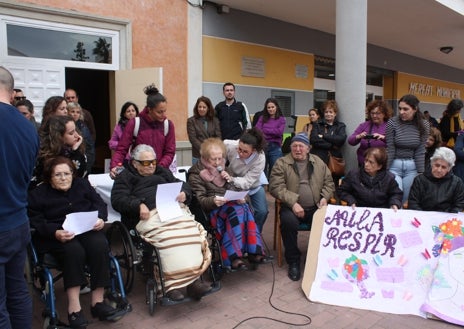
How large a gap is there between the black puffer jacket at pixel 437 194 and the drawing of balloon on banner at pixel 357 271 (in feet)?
2.54

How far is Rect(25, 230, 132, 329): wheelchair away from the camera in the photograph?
2.54m

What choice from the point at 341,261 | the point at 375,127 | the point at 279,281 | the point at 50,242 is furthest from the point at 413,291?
the point at 50,242

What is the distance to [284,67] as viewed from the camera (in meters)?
8.95

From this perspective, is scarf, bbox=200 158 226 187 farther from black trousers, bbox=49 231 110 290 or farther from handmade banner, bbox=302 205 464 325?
black trousers, bbox=49 231 110 290

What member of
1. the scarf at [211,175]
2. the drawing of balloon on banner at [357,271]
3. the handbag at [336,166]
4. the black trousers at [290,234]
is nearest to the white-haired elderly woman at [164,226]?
the scarf at [211,175]

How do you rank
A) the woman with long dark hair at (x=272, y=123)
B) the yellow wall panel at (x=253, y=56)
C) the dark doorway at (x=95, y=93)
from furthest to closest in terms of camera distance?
the dark doorway at (x=95, y=93)
the yellow wall panel at (x=253, y=56)
the woman with long dark hair at (x=272, y=123)

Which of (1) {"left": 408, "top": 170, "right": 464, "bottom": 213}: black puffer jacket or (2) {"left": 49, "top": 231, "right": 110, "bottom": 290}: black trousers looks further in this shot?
(1) {"left": 408, "top": 170, "right": 464, "bottom": 213}: black puffer jacket

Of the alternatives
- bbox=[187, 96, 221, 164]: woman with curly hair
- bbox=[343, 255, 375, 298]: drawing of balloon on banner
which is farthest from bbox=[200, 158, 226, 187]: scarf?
bbox=[187, 96, 221, 164]: woman with curly hair

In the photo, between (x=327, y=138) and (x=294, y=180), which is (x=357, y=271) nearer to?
(x=294, y=180)

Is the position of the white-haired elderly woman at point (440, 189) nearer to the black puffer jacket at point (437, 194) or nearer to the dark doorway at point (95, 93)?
the black puffer jacket at point (437, 194)

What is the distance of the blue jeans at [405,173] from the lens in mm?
4141

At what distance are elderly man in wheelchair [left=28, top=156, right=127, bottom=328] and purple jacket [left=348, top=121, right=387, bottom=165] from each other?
304cm

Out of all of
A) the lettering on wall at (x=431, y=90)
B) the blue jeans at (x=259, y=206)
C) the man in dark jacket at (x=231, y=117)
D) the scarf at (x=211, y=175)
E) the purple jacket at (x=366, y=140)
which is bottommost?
the blue jeans at (x=259, y=206)

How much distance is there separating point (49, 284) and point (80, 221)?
444mm
